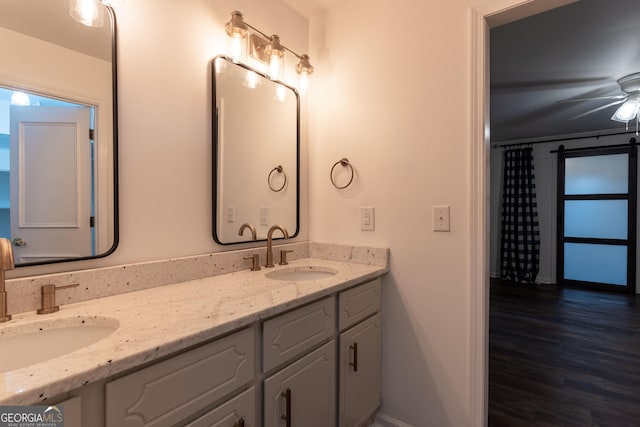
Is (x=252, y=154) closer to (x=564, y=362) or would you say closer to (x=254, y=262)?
(x=254, y=262)

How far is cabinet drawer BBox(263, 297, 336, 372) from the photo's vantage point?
40.1 inches

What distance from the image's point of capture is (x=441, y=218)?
1.50 m

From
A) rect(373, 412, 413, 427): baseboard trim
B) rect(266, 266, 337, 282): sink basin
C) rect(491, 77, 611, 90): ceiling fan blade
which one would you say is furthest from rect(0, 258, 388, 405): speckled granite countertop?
rect(491, 77, 611, 90): ceiling fan blade

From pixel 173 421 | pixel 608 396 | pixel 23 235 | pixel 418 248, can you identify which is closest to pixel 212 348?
pixel 173 421

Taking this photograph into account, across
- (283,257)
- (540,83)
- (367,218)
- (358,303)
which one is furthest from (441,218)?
(540,83)

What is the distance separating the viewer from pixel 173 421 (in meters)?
0.77

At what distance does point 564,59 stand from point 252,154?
2.48m

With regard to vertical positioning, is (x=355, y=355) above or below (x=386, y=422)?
above

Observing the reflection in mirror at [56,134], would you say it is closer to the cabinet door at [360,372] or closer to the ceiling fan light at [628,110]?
the cabinet door at [360,372]

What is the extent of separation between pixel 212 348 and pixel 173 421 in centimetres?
18

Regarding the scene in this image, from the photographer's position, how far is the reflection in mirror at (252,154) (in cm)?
149

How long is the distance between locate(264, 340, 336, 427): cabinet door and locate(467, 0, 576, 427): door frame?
0.64 meters

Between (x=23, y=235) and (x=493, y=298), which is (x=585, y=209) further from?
(x=23, y=235)
